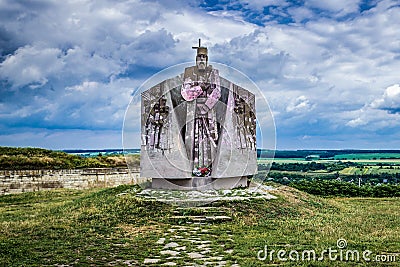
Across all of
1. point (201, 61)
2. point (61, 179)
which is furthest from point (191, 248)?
point (61, 179)

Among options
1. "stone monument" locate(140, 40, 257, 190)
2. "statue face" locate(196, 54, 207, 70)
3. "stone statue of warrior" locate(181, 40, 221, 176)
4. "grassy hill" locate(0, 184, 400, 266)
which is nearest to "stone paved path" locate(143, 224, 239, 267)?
"grassy hill" locate(0, 184, 400, 266)

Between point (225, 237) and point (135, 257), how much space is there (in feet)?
5.97

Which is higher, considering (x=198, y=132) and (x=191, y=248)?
(x=198, y=132)

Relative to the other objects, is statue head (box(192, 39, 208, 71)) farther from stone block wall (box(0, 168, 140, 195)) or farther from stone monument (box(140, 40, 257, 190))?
stone block wall (box(0, 168, 140, 195))

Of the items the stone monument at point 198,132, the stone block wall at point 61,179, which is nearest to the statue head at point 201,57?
the stone monument at point 198,132

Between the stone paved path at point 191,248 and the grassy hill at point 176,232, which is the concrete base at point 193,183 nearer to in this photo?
the grassy hill at point 176,232

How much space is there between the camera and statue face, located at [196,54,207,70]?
13.2m

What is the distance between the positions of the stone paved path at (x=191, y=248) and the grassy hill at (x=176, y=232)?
0.6 inches

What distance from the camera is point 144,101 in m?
12.9

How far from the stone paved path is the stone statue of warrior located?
3.81 meters

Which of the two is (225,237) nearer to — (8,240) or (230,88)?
(8,240)

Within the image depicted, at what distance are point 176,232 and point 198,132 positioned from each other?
466cm

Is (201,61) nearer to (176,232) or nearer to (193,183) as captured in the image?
(193,183)

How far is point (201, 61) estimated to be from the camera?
43.7ft
